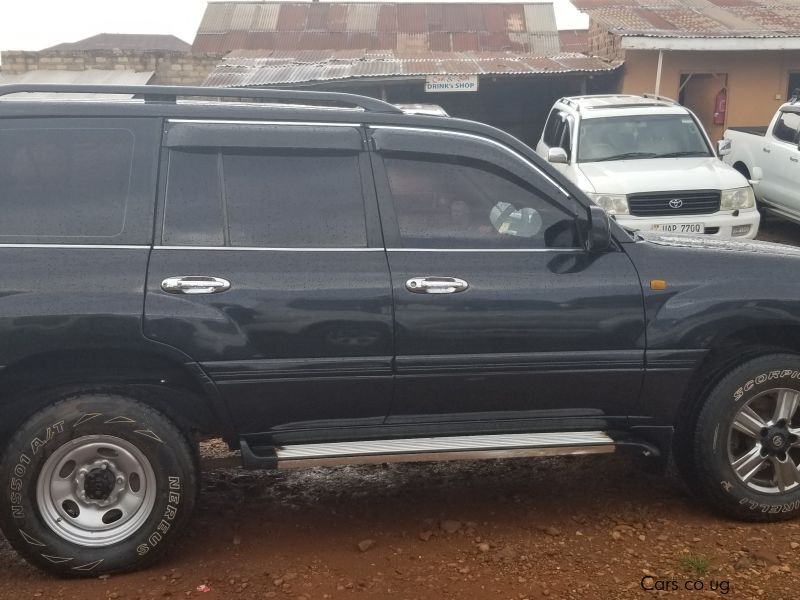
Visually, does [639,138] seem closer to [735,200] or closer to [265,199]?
[735,200]

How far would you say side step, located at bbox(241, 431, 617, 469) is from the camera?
145 inches

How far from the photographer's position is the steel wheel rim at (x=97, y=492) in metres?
3.61

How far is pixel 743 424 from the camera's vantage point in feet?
13.3

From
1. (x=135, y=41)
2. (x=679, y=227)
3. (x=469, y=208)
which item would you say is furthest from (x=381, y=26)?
(x=135, y=41)

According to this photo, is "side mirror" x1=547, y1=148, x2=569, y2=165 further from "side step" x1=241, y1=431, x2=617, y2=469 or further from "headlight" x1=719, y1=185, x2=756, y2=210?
"side step" x1=241, y1=431, x2=617, y2=469

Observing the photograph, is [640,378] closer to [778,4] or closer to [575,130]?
[575,130]

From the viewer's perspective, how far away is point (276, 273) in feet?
12.1

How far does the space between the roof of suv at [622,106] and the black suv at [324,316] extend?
23.4 ft

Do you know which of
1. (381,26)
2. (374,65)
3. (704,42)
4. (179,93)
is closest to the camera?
(179,93)

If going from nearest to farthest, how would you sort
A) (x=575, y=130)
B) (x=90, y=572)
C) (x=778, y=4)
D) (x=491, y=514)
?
1. (x=90, y=572)
2. (x=491, y=514)
3. (x=575, y=130)
4. (x=778, y=4)

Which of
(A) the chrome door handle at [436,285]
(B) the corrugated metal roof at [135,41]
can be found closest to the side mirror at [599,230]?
(A) the chrome door handle at [436,285]

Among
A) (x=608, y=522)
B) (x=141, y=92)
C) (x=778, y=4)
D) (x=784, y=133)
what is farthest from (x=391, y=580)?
(x=778, y=4)

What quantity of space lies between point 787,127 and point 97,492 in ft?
34.3

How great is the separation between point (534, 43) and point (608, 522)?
1989 centimetres
